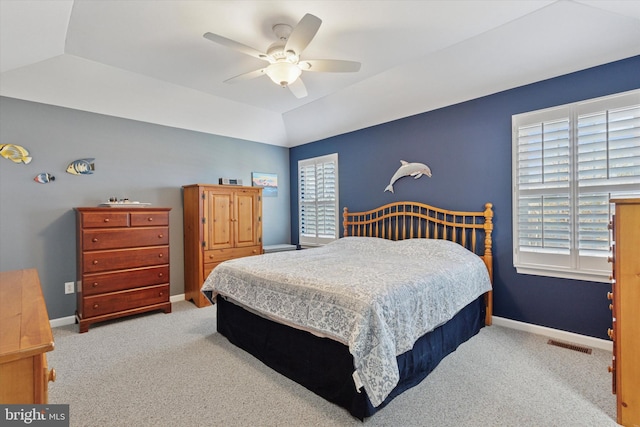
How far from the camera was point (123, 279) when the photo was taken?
3.62m

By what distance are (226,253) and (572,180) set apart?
4174mm

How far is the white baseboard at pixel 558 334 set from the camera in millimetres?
2796

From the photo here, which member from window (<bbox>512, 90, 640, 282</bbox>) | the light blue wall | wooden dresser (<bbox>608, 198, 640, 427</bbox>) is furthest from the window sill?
the light blue wall

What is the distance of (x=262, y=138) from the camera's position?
5395mm

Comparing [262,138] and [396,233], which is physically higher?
[262,138]

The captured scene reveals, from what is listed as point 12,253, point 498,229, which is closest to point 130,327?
point 12,253

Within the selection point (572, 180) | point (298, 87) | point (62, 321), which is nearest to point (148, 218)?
point (62, 321)

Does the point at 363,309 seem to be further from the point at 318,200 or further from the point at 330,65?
the point at 318,200

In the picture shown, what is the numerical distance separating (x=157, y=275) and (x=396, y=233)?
316 centimetres

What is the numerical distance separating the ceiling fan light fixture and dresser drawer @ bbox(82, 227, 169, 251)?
2.49 metres

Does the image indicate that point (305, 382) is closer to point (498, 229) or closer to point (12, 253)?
point (498, 229)

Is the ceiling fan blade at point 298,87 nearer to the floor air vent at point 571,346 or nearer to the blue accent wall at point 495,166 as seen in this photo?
the blue accent wall at point 495,166

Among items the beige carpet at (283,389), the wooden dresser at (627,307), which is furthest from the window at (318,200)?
the wooden dresser at (627,307)

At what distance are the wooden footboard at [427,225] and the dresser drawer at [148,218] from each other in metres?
2.58
